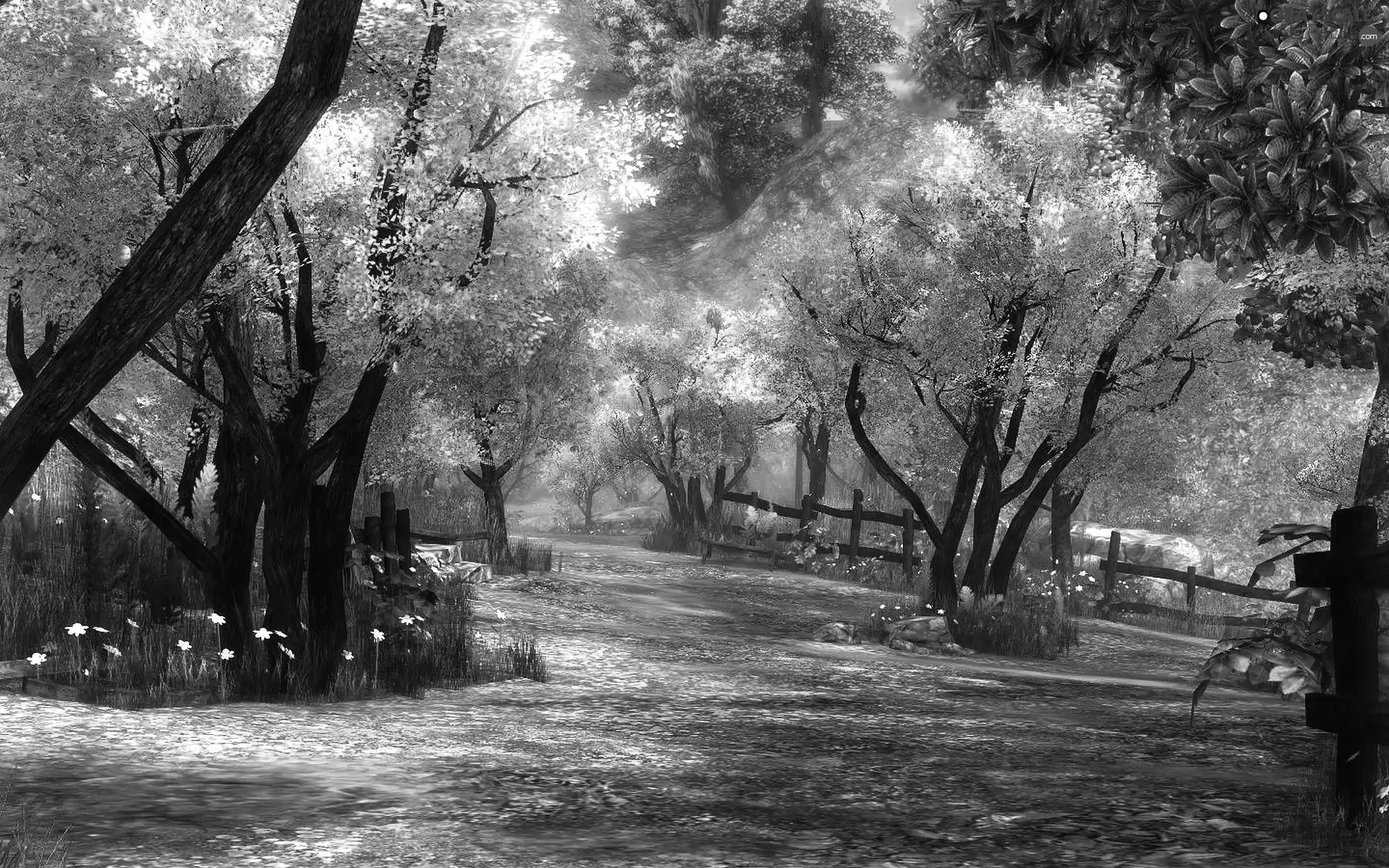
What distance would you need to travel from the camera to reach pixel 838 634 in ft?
74.0

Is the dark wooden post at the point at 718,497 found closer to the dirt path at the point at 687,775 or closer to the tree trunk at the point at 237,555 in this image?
the dirt path at the point at 687,775

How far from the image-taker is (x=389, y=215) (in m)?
12.9

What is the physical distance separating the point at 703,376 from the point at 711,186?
38.0m

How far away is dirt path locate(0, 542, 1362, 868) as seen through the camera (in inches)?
292

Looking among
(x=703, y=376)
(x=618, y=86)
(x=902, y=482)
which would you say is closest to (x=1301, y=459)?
(x=902, y=482)

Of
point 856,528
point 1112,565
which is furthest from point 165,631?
point 856,528

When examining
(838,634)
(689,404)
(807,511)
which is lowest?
(838,634)

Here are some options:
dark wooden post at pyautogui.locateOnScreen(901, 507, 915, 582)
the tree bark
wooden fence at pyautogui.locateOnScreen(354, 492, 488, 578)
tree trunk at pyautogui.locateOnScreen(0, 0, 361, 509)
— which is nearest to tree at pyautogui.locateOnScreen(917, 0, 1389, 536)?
tree trunk at pyautogui.locateOnScreen(0, 0, 361, 509)

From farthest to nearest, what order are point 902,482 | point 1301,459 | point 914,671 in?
point 1301,459
point 902,482
point 914,671

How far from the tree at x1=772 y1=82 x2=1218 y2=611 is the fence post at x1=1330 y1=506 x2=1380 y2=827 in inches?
573

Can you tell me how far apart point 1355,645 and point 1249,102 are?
10.7 feet

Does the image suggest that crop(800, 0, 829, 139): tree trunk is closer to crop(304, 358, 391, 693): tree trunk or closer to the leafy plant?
crop(304, 358, 391, 693): tree trunk

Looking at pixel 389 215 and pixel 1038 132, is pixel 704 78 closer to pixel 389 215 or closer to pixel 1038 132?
pixel 1038 132

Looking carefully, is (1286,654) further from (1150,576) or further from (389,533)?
(1150,576)
